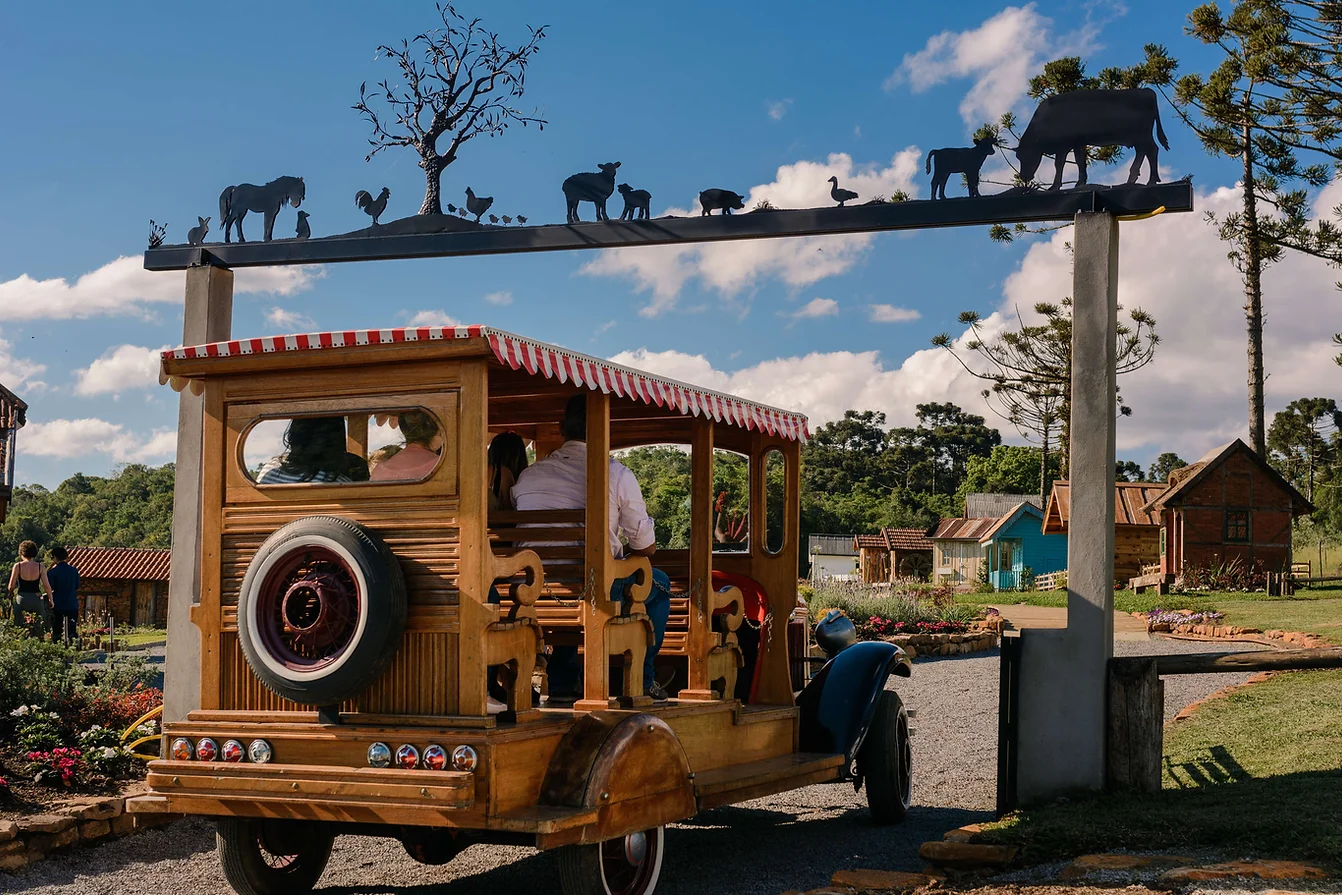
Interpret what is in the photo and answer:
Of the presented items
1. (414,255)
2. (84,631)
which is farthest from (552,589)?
(84,631)

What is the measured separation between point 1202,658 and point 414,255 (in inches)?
226

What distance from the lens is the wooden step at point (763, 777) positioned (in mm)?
6297

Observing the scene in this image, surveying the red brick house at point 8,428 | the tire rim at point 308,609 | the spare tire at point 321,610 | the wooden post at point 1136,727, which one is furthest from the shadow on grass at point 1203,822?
the red brick house at point 8,428

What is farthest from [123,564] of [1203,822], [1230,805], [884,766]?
[1203,822]

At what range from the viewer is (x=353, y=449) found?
5473 millimetres

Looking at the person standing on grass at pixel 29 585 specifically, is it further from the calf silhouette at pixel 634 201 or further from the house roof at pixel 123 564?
the house roof at pixel 123 564

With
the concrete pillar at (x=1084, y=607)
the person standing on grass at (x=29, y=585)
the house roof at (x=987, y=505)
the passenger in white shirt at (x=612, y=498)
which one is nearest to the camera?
the passenger in white shirt at (x=612, y=498)

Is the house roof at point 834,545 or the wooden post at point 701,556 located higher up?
the wooden post at point 701,556

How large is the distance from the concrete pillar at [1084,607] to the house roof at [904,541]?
52255 mm

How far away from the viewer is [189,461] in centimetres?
872

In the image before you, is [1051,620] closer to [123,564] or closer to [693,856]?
[693,856]

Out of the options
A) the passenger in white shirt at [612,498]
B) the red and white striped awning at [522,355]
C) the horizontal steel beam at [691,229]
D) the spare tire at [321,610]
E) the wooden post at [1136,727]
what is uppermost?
the horizontal steel beam at [691,229]

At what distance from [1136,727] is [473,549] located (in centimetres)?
440

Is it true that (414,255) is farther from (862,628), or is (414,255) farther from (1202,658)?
(862,628)
